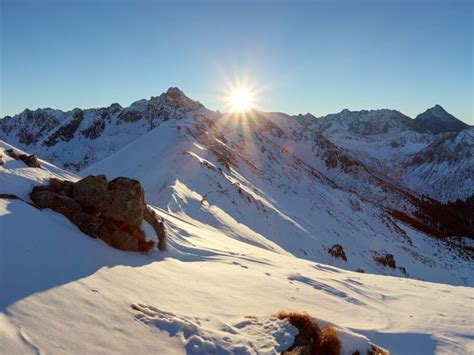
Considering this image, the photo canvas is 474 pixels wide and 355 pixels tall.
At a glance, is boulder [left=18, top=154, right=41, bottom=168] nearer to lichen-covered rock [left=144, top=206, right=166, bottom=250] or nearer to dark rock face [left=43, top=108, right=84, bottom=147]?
lichen-covered rock [left=144, top=206, right=166, bottom=250]

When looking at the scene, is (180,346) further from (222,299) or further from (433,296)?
(433,296)

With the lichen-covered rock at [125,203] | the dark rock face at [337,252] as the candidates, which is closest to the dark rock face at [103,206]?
the lichen-covered rock at [125,203]

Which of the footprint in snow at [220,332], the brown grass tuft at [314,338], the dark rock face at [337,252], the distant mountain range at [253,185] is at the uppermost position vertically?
the distant mountain range at [253,185]

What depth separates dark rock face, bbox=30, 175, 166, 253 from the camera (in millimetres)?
13875

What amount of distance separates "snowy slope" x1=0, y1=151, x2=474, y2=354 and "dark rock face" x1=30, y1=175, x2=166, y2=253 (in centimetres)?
58

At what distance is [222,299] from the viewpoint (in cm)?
1159

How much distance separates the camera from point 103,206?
14.9 metres

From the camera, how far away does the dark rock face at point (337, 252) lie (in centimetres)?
4288

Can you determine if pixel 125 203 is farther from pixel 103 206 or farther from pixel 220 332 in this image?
pixel 220 332

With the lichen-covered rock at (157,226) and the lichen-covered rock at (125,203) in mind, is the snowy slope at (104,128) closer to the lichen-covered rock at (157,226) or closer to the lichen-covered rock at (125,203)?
the lichen-covered rock at (157,226)

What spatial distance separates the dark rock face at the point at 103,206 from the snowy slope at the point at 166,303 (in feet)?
1.92

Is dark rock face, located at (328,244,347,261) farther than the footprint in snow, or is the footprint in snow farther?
dark rock face, located at (328,244,347,261)

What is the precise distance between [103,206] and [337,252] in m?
34.0

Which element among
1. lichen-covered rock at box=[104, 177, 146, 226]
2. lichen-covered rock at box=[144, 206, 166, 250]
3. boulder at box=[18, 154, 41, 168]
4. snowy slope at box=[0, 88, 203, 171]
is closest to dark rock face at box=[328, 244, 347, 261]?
lichen-covered rock at box=[144, 206, 166, 250]
